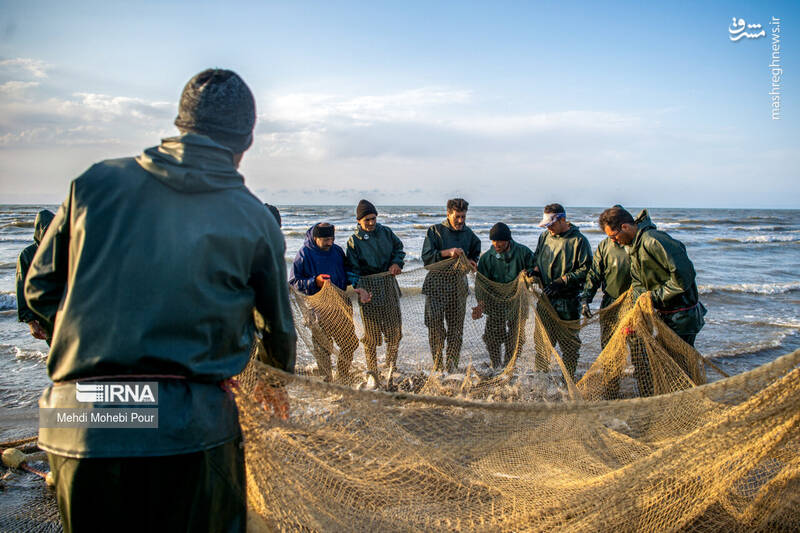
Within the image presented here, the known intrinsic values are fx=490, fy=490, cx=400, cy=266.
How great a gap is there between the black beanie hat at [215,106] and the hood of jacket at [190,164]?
117mm

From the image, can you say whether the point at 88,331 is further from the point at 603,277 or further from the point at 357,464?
the point at 603,277

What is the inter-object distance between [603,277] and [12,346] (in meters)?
8.23

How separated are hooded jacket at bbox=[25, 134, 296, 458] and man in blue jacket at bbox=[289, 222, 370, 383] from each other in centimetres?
351

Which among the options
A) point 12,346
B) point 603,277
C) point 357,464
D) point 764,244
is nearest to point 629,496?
point 357,464

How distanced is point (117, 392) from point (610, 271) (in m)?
5.09

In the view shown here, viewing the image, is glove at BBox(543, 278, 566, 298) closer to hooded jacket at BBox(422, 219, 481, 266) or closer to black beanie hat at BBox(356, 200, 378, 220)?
hooded jacket at BBox(422, 219, 481, 266)

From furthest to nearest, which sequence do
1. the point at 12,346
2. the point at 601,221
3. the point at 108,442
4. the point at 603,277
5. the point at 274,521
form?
1. the point at 12,346
2. the point at 603,277
3. the point at 601,221
4. the point at 274,521
5. the point at 108,442

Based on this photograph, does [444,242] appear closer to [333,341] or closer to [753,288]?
[333,341]

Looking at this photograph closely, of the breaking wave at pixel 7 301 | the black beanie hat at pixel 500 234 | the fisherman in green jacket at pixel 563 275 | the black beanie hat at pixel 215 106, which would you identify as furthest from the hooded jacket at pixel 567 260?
the breaking wave at pixel 7 301

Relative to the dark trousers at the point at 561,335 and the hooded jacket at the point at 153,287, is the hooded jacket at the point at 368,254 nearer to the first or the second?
the dark trousers at the point at 561,335

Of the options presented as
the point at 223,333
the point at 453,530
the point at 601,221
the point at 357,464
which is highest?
the point at 601,221

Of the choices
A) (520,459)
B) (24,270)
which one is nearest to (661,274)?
(520,459)

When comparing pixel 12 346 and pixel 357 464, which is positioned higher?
pixel 357 464

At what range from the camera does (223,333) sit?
4.76 ft
